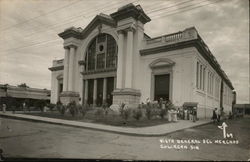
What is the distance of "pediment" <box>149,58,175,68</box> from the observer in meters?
21.7

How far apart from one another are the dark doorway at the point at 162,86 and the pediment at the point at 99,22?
29.6 ft

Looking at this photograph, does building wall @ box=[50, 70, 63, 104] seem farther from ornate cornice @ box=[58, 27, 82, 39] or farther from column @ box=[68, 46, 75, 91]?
ornate cornice @ box=[58, 27, 82, 39]

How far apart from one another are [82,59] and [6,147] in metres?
24.7

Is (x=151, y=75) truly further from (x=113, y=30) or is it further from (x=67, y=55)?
(x=67, y=55)

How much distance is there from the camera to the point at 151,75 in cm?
2333

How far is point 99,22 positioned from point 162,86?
12.5 meters

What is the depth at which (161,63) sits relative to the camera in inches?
889

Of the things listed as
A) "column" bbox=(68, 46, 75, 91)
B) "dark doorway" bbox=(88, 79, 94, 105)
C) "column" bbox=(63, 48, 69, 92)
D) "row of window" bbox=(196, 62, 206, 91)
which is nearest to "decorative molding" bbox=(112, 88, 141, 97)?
"row of window" bbox=(196, 62, 206, 91)

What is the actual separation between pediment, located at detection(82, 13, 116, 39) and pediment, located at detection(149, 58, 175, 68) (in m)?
7.45

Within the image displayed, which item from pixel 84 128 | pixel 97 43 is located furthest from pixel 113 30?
pixel 84 128

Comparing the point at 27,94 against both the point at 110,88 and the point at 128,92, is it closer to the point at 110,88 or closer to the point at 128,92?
the point at 110,88

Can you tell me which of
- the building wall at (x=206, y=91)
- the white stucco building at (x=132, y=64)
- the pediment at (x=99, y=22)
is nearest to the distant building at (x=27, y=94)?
the white stucco building at (x=132, y=64)

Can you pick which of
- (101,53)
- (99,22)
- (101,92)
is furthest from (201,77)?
(99,22)

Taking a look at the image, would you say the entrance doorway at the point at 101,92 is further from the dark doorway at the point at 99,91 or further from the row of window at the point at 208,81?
the row of window at the point at 208,81
